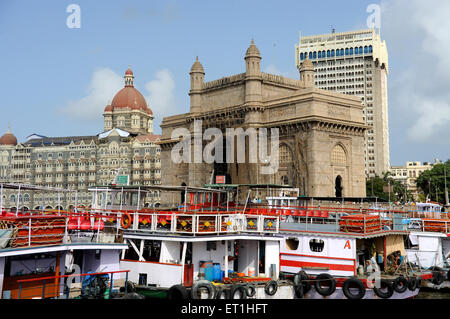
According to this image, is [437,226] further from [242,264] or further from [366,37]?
[366,37]

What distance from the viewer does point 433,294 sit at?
25.2 m

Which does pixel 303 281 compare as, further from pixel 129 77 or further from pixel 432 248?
pixel 129 77

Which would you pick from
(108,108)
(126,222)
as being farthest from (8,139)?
(126,222)

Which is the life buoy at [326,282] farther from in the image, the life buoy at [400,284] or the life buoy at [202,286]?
the life buoy at [202,286]

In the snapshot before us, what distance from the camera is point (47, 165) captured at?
412 ft

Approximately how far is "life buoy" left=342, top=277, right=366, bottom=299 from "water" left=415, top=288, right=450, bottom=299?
19.4 ft

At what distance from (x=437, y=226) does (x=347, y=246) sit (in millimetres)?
8992

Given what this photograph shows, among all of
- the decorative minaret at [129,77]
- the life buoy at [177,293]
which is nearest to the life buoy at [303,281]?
the life buoy at [177,293]

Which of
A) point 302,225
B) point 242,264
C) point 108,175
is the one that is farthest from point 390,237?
point 108,175

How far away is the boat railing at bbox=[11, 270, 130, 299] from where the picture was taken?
48.8 ft

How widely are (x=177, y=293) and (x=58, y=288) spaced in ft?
12.6


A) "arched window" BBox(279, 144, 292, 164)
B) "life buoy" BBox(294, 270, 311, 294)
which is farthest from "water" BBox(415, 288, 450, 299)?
"arched window" BBox(279, 144, 292, 164)

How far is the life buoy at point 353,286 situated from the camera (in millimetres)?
20188

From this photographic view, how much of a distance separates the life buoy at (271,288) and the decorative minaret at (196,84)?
49.9 metres
